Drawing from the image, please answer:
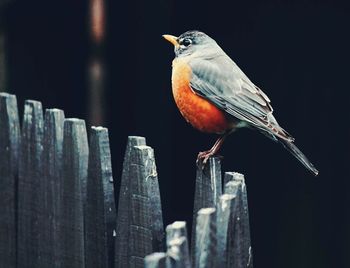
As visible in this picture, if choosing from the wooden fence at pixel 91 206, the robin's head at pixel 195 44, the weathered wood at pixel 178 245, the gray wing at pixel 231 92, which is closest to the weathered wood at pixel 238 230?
the wooden fence at pixel 91 206

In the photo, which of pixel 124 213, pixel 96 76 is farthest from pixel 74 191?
pixel 96 76

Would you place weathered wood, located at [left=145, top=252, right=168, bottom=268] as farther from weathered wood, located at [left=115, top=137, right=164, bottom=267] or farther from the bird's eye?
the bird's eye

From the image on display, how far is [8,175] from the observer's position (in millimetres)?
3682

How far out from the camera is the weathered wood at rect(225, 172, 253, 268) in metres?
2.54

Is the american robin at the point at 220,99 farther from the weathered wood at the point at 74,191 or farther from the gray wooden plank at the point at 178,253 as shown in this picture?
the gray wooden plank at the point at 178,253

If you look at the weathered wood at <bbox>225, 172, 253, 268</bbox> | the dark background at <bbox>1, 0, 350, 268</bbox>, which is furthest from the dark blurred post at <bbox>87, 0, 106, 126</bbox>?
the weathered wood at <bbox>225, 172, 253, 268</bbox>

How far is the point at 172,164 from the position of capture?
563 cm

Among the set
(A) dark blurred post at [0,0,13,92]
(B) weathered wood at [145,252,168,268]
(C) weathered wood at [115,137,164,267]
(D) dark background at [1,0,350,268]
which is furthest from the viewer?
(A) dark blurred post at [0,0,13,92]

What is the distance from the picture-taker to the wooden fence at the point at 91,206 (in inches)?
98.6

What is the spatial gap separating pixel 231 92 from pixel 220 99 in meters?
0.08

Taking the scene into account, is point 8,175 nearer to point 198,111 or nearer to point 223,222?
point 198,111

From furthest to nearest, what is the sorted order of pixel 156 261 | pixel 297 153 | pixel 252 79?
pixel 252 79
pixel 297 153
pixel 156 261

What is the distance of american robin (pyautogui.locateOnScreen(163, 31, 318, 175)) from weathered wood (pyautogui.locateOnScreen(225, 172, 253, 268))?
0.87m

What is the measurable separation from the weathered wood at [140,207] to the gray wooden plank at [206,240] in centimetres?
42
